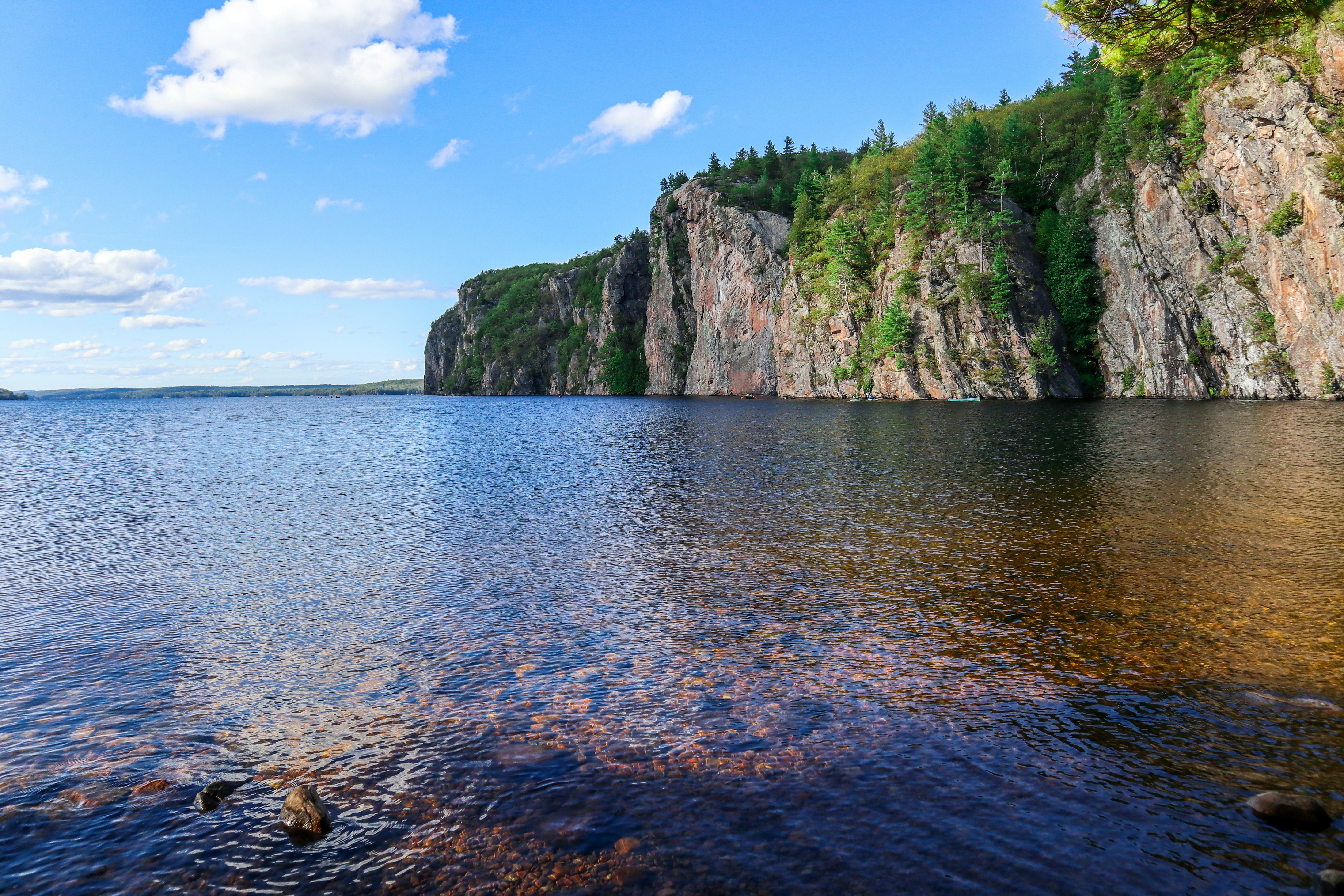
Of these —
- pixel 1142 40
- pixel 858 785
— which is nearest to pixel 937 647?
pixel 858 785

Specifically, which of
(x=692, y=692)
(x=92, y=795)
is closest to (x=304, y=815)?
(x=92, y=795)

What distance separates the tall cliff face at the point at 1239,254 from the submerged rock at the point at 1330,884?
274 feet

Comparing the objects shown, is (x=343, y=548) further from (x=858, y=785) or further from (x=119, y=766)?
(x=858, y=785)

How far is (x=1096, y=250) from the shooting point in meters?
99.1

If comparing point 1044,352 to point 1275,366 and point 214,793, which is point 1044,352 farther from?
point 214,793

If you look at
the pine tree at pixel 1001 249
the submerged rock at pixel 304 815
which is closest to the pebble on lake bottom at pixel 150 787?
the submerged rock at pixel 304 815

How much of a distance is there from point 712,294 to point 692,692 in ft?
520

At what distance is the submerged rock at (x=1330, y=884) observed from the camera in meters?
6.64

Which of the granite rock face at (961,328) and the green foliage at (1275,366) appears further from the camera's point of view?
the granite rock face at (961,328)

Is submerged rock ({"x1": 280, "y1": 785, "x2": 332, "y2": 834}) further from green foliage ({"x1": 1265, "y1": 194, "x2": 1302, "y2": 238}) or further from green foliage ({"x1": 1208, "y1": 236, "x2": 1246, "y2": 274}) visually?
green foliage ({"x1": 1208, "y1": 236, "x2": 1246, "y2": 274})

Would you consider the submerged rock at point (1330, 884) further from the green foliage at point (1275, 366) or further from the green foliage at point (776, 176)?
the green foliage at point (776, 176)

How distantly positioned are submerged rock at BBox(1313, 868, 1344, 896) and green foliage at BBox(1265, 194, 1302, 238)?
297 feet

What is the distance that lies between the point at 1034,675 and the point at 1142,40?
23395 millimetres

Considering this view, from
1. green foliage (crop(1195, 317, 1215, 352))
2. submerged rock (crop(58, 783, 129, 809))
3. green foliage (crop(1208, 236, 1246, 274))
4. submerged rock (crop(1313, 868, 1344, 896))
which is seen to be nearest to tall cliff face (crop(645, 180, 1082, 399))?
green foliage (crop(1195, 317, 1215, 352))
